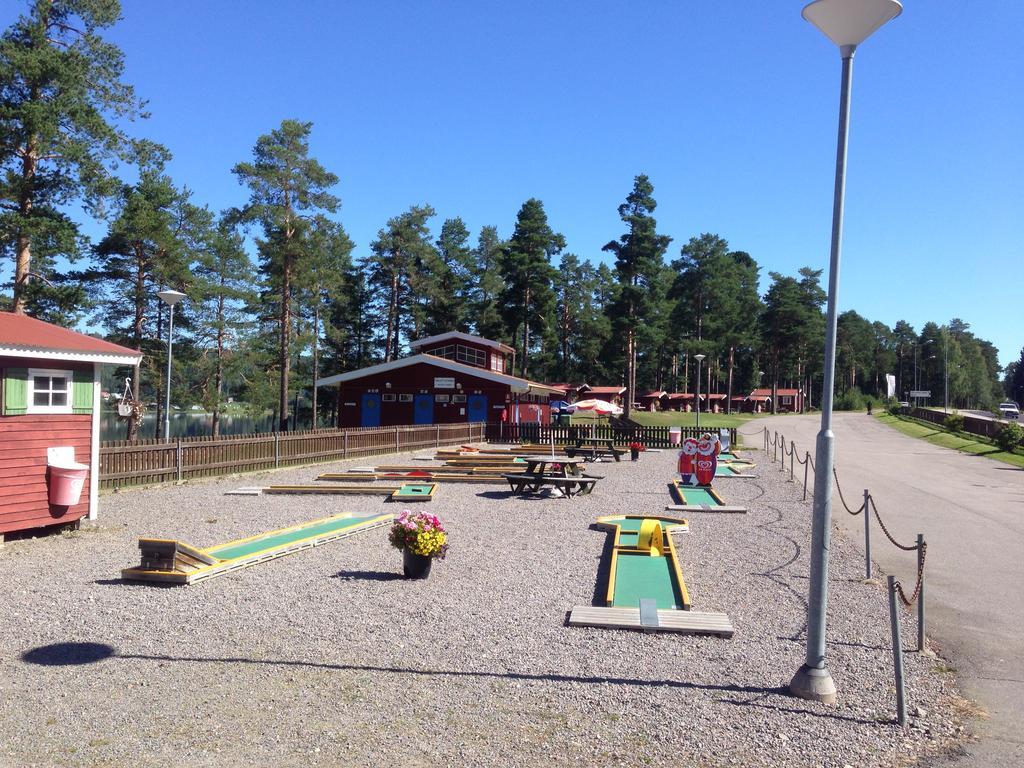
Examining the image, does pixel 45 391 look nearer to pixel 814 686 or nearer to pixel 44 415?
pixel 44 415

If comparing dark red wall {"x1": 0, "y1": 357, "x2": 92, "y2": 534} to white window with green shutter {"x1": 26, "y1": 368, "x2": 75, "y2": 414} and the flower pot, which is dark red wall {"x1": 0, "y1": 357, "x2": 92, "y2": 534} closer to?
white window with green shutter {"x1": 26, "y1": 368, "x2": 75, "y2": 414}

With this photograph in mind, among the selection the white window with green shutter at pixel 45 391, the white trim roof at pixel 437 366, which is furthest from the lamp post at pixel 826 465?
the white trim roof at pixel 437 366

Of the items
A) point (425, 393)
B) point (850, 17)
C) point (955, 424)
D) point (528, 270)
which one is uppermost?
point (528, 270)

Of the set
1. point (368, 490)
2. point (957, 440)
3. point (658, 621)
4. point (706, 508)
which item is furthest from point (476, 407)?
point (658, 621)

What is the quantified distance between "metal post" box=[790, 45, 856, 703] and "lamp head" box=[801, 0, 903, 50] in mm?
152

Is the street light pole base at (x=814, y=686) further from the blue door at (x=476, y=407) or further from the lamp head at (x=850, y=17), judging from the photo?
the blue door at (x=476, y=407)

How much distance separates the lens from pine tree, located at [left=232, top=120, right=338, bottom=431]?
39781 millimetres

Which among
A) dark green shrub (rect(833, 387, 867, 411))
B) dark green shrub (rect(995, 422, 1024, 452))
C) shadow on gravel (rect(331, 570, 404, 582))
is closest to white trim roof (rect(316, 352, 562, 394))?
dark green shrub (rect(995, 422, 1024, 452))

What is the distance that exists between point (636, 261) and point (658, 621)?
46.3 metres

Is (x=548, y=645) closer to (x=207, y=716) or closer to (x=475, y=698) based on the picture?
(x=475, y=698)

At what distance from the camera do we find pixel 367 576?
30.3ft

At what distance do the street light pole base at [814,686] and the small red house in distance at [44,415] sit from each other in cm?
1070

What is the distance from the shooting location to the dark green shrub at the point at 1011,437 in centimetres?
3170

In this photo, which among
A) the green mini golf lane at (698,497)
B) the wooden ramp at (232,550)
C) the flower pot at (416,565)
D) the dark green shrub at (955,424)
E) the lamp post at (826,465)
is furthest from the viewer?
the dark green shrub at (955,424)
